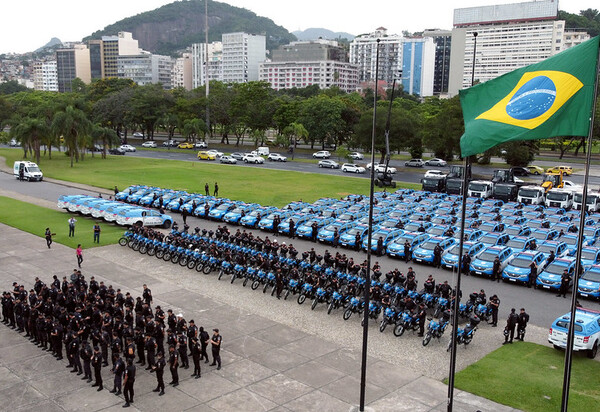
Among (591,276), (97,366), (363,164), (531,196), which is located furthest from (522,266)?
(363,164)

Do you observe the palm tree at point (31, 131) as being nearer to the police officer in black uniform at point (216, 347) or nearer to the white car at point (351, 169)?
the white car at point (351, 169)

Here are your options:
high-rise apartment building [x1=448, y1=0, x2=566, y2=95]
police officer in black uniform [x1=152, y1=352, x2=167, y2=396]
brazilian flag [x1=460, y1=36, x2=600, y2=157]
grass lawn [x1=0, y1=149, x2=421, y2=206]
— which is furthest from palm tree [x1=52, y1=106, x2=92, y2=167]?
high-rise apartment building [x1=448, y1=0, x2=566, y2=95]

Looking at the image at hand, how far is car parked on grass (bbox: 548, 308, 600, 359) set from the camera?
16.4 meters

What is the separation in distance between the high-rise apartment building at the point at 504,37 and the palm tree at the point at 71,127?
440 feet

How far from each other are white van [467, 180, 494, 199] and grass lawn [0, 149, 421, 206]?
27.3 feet

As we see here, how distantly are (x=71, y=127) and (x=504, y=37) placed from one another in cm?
15586

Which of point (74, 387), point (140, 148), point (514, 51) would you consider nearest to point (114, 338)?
point (74, 387)

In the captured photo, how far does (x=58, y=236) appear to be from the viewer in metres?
31.3

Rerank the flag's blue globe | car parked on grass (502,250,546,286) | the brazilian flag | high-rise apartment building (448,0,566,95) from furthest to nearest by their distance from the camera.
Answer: high-rise apartment building (448,0,566,95) < car parked on grass (502,250,546,286) < the flag's blue globe < the brazilian flag

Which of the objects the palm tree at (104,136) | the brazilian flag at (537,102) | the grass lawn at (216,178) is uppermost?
the brazilian flag at (537,102)

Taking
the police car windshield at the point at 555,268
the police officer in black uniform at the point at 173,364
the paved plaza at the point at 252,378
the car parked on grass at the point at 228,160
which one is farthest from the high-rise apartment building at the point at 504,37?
the police officer in black uniform at the point at 173,364

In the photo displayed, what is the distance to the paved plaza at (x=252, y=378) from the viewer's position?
13.6 metres

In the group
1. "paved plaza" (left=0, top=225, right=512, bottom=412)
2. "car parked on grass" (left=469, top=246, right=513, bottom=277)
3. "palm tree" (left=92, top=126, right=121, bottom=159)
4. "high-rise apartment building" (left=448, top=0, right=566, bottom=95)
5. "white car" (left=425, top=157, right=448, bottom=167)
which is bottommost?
"paved plaza" (left=0, top=225, right=512, bottom=412)

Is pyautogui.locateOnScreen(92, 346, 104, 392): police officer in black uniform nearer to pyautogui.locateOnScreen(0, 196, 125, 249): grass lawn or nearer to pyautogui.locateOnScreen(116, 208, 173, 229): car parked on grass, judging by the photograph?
pyautogui.locateOnScreen(0, 196, 125, 249): grass lawn
